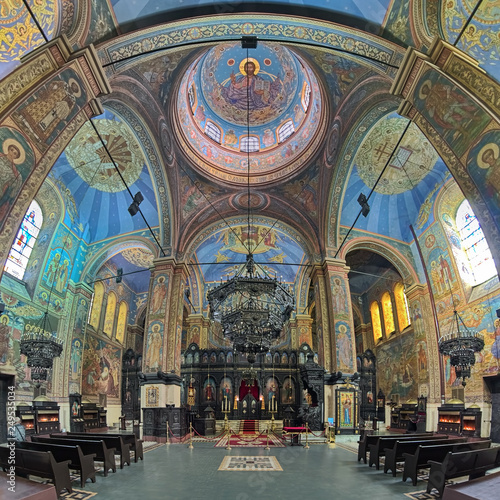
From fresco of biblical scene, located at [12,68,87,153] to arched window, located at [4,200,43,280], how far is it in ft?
28.0

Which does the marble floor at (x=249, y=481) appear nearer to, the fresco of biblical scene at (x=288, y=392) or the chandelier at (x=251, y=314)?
the chandelier at (x=251, y=314)

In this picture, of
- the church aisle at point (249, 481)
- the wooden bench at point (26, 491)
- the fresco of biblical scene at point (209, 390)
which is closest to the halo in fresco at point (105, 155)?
the church aisle at point (249, 481)

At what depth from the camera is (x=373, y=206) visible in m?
17.1

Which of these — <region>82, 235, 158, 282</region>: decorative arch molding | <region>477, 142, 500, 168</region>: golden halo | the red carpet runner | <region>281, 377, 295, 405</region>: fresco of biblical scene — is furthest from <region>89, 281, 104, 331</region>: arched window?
<region>477, 142, 500, 168</region>: golden halo

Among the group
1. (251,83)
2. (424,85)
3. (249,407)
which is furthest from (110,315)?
(424,85)

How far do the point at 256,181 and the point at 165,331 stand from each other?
7792mm

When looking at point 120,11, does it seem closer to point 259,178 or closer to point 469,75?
point 469,75

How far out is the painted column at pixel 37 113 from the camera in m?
6.57

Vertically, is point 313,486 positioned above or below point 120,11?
below

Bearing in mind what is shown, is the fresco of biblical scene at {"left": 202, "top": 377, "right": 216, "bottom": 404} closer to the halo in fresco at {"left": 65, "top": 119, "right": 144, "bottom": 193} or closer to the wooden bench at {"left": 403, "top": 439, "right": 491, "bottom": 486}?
the halo in fresco at {"left": 65, "top": 119, "right": 144, "bottom": 193}

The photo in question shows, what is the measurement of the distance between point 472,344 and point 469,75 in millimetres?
8122

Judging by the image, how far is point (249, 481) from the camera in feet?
21.5

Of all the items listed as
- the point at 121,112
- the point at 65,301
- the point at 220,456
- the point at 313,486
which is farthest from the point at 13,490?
the point at 65,301

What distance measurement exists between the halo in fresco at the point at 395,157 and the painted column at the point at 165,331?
29.1ft
